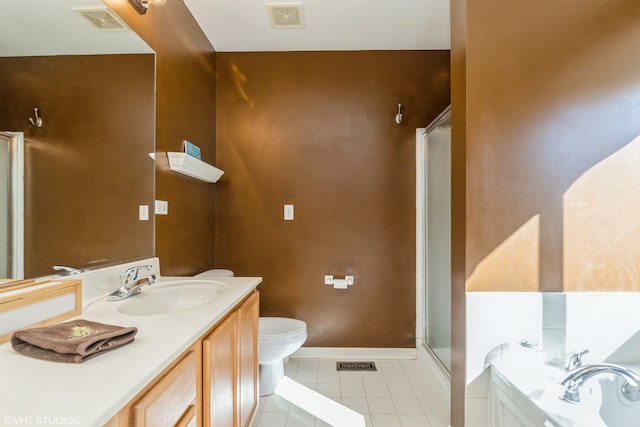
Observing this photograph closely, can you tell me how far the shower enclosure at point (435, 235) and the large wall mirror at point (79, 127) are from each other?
1.88 meters

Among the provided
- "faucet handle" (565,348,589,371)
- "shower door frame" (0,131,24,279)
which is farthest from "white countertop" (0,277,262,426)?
"faucet handle" (565,348,589,371)

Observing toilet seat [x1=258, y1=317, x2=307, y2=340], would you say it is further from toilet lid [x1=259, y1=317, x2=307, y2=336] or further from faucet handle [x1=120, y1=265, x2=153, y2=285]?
faucet handle [x1=120, y1=265, x2=153, y2=285]

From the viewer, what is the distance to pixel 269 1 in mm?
2072

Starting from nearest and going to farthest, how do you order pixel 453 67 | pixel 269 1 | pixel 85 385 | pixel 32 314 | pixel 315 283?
1. pixel 85 385
2. pixel 32 314
3. pixel 453 67
4. pixel 269 1
5. pixel 315 283

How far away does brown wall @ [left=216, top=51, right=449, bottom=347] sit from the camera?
2617 mm

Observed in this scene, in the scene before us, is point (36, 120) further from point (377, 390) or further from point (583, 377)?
point (377, 390)

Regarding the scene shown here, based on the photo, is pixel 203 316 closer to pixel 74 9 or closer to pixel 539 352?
pixel 74 9

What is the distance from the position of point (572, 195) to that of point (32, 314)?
82.9 inches

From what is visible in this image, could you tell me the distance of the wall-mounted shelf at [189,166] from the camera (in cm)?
183

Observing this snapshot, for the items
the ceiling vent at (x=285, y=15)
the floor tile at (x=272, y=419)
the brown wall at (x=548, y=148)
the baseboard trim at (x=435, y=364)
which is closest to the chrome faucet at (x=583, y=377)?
the brown wall at (x=548, y=148)

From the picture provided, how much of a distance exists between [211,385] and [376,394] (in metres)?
1.40

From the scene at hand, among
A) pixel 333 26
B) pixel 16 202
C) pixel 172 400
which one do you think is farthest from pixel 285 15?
pixel 172 400

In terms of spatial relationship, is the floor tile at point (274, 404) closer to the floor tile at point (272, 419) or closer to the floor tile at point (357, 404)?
the floor tile at point (272, 419)

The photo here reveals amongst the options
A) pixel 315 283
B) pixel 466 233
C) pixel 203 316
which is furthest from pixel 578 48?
pixel 315 283
